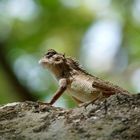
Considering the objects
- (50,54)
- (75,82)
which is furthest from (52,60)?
(75,82)

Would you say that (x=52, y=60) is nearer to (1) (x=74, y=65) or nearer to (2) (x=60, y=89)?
(1) (x=74, y=65)

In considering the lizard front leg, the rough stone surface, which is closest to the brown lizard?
the lizard front leg

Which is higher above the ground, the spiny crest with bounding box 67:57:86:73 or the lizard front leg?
the spiny crest with bounding box 67:57:86:73

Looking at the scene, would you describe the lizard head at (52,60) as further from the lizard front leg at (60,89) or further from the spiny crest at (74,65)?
the lizard front leg at (60,89)

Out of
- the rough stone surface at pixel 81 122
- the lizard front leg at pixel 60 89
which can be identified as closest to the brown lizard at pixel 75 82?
the lizard front leg at pixel 60 89

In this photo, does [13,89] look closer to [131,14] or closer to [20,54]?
[20,54]

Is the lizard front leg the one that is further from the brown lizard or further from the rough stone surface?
the rough stone surface
